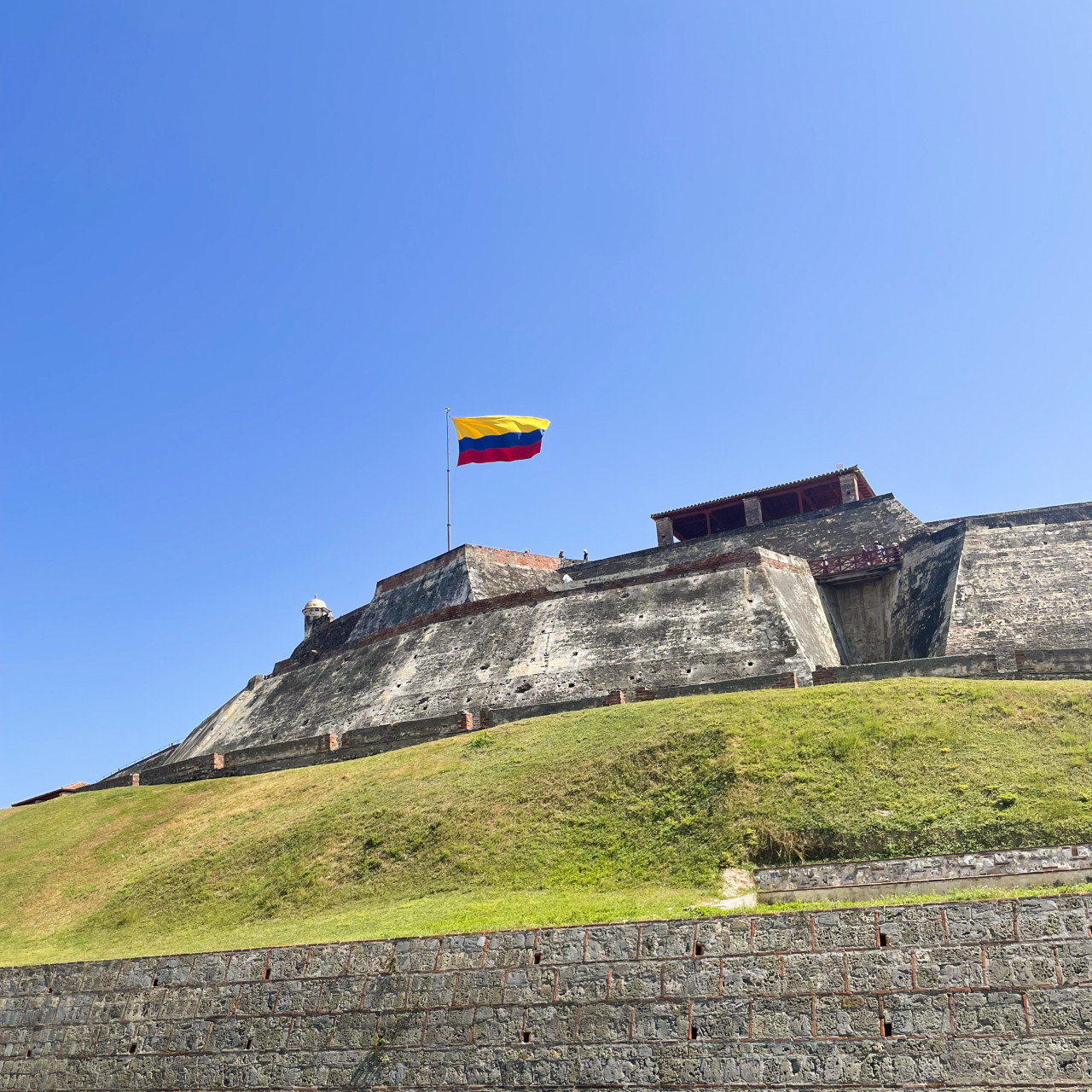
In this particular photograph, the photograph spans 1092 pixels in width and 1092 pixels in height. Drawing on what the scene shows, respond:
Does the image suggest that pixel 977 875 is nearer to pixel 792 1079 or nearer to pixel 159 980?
pixel 792 1079

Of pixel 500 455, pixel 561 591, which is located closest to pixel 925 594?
pixel 561 591

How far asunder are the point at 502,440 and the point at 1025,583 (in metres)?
14.5

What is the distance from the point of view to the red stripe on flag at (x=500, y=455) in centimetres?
2959

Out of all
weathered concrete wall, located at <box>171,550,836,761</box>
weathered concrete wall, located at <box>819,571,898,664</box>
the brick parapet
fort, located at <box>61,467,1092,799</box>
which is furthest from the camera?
weathered concrete wall, located at <box>819,571,898,664</box>

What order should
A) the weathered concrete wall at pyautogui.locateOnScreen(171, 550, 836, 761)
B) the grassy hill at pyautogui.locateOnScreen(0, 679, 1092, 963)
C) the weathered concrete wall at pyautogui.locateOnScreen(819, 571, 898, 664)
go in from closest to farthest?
the grassy hill at pyautogui.locateOnScreen(0, 679, 1092, 963)
the weathered concrete wall at pyautogui.locateOnScreen(171, 550, 836, 761)
the weathered concrete wall at pyautogui.locateOnScreen(819, 571, 898, 664)

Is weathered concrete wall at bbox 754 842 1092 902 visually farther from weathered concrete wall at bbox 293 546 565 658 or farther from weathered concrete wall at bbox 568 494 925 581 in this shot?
weathered concrete wall at bbox 293 546 565 658

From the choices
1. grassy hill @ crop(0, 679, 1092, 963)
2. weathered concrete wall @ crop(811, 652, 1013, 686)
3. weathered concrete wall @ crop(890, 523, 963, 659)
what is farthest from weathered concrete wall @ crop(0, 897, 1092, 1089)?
weathered concrete wall @ crop(890, 523, 963, 659)

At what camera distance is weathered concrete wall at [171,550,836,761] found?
20297 mm

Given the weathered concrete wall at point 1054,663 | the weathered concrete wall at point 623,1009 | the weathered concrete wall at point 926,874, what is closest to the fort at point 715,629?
the weathered concrete wall at point 1054,663

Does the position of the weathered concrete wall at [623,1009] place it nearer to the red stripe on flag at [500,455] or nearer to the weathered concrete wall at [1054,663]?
the weathered concrete wall at [1054,663]

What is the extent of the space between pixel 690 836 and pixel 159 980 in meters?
5.49

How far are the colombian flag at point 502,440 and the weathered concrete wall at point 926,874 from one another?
20286mm

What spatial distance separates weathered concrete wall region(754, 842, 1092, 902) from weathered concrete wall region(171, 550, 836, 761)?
8.76 m

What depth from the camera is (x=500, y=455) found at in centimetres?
2967
